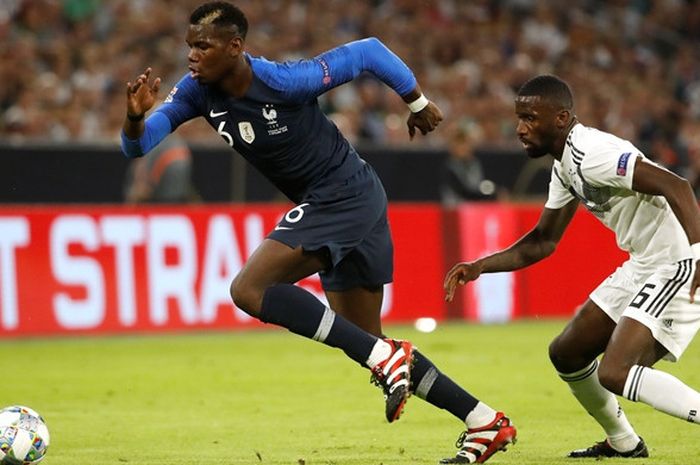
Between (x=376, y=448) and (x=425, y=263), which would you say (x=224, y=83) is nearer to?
(x=376, y=448)

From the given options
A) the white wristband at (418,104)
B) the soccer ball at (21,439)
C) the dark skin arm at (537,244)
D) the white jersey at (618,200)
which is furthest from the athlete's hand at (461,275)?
the soccer ball at (21,439)

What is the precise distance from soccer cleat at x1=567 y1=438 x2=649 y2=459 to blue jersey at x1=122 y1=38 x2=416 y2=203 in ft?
6.55

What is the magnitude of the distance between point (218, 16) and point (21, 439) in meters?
2.41

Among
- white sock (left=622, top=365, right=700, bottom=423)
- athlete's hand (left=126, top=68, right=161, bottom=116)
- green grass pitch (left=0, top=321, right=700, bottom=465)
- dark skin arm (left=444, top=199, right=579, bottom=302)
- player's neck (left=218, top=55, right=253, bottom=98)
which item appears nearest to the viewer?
white sock (left=622, top=365, right=700, bottom=423)

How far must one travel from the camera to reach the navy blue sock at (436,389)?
24.5ft

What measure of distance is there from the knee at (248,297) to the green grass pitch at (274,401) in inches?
38.0

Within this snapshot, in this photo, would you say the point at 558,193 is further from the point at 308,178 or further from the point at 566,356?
the point at 308,178

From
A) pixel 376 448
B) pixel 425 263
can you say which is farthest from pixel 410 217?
pixel 376 448

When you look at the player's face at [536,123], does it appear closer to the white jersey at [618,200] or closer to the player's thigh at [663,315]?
the white jersey at [618,200]

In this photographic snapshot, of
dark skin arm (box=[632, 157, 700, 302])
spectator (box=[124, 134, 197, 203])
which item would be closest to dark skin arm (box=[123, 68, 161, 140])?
dark skin arm (box=[632, 157, 700, 302])

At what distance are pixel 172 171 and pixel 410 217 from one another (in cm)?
315

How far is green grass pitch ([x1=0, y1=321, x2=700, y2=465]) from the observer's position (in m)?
8.15

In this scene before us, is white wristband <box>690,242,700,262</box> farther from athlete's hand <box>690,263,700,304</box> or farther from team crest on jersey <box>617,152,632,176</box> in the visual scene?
team crest on jersey <box>617,152,632,176</box>

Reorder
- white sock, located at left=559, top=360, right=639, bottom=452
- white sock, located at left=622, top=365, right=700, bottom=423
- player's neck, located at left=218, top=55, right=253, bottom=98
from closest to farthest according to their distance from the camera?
white sock, located at left=622, top=365, right=700, bottom=423 → player's neck, located at left=218, top=55, right=253, bottom=98 → white sock, located at left=559, top=360, right=639, bottom=452
